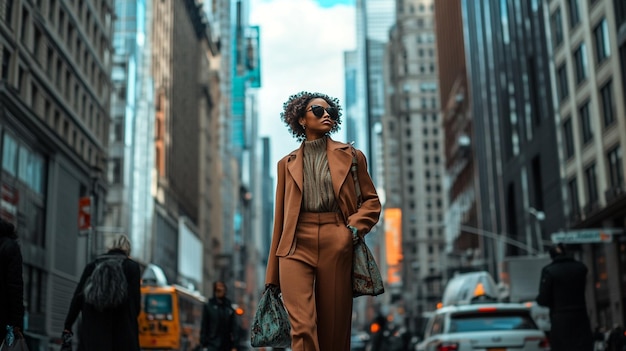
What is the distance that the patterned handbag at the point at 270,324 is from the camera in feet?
19.6

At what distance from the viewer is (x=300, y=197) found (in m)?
6.26

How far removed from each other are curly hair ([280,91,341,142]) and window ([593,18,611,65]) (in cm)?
3942

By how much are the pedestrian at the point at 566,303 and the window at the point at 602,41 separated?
1377 inches

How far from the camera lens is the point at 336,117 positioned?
6.79 meters

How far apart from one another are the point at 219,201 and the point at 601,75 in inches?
3724

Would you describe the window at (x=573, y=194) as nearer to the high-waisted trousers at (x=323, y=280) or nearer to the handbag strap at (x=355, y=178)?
the handbag strap at (x=355, y=178)

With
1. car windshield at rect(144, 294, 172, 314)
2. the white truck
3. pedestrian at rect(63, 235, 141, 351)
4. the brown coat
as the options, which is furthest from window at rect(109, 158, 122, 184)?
the brown coat

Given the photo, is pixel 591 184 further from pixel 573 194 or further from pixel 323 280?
pixel 323 280

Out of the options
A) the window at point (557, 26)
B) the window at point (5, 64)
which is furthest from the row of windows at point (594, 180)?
the window at point (5, 64)

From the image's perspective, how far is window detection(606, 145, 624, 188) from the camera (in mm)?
42969

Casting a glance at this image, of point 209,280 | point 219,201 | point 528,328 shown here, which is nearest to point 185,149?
point 209,280

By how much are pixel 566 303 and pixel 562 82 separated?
4455cm

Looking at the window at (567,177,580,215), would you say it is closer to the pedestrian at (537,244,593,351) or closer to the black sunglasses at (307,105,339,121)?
the pedestrian at (537,244,593,351)

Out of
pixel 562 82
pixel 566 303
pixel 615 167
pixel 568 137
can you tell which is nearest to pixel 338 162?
pixel 566 303
